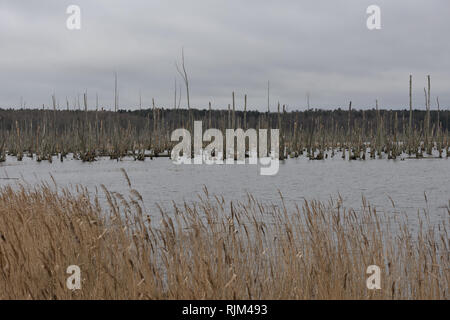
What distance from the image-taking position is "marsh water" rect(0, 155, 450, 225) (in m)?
14.6

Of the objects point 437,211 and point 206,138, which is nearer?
point 437,211

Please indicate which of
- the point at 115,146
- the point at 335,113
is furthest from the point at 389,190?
the point at 335,113

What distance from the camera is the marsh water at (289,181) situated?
1460 cm

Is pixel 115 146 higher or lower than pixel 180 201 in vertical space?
higher

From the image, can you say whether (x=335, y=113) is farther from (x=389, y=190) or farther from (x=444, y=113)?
(x=389, y=190)

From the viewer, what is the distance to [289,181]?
63.5ft

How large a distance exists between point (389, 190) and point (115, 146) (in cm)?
1968

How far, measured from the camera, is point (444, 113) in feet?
318

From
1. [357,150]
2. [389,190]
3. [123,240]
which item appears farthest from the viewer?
[357,150]
